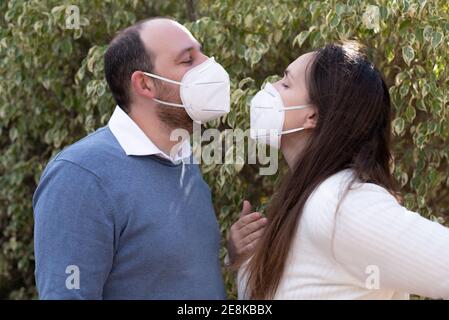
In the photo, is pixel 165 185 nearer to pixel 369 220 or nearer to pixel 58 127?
pixel 369 220

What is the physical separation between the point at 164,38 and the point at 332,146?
0.75m

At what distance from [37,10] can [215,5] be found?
93cm

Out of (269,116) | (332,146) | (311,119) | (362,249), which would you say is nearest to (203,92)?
(269,116)

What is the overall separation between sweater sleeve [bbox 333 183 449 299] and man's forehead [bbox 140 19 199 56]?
88 cm

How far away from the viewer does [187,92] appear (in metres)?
2.62

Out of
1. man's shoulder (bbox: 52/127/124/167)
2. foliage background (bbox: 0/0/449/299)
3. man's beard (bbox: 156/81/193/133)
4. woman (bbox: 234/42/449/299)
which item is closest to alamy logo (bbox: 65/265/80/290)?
man's shoulder (bbox: 52/127/124/167)

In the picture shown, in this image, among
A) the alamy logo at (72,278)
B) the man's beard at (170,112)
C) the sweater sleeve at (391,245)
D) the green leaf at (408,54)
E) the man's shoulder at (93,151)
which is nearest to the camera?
the sweater sleeve at (391,245)

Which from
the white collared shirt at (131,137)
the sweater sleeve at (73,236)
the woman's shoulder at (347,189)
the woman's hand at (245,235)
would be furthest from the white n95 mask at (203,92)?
the woman's shoulder at (347,189)

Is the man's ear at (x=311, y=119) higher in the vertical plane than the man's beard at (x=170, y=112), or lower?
higher

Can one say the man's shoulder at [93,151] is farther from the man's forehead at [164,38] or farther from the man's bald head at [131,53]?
the man's forehead at [164,38]

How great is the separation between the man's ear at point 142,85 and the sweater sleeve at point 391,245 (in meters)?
0.84

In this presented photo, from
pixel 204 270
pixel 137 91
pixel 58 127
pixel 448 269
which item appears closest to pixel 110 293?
pixel 204 270

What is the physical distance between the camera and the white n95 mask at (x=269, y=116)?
2455mm

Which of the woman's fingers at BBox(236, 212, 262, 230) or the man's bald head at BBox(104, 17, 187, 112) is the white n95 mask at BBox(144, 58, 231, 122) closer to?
the man's bald head at BBox(104, 17, 187, 112)
